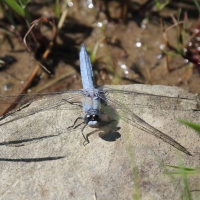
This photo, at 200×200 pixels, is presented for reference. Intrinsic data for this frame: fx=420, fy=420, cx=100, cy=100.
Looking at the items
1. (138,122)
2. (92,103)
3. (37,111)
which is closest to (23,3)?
(37,111)

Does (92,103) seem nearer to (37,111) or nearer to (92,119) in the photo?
(92,119)

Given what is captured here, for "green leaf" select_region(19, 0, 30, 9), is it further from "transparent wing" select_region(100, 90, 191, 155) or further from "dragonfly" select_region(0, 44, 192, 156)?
"transparent wing" select_region(100, 90, 191, 155)

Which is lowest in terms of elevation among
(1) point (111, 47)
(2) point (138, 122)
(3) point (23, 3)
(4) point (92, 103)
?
(1) point (111, 47)

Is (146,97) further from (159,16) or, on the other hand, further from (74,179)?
(159,16)

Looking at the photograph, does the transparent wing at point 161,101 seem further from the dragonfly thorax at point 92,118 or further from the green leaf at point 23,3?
the green leaf at point 23,3

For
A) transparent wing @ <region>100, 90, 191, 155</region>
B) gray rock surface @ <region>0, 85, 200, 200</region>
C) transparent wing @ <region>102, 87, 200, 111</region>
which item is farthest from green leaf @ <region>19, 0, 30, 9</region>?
transparent wing @ <region>102, 87, 200, 111</region>

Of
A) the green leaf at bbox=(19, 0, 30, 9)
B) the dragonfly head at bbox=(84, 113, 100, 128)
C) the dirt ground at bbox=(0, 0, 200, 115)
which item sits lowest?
the dirt ground at bbox=(0, 0, 200, 115)
